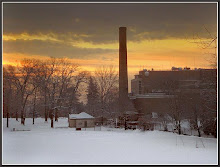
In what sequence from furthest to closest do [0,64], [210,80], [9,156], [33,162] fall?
[210,80], [9,156], [33,162], [0,64]

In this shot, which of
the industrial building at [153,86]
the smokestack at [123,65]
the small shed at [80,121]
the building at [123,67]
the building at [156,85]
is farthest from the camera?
the building at [156,85]

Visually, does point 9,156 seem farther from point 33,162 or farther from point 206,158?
point 206,158

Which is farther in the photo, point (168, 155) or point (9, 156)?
point (168, 155)

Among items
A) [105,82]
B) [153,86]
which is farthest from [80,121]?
[153,86]

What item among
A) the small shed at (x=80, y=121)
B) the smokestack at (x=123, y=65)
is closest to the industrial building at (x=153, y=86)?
the smokestack at (x=123, y=65)

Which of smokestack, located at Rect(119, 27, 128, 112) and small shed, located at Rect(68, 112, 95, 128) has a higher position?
smokestack, located at Rect(119, 27, 128, 112)

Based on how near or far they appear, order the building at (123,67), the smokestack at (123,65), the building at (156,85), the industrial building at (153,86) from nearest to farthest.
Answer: the industrial building at (153,86) < the building at (123,67) < the smokestack at (123,65) < the building at (156,85)

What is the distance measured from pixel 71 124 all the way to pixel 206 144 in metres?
18.1

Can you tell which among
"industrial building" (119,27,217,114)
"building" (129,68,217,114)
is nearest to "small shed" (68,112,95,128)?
"industrial building" (119,27,217,114)

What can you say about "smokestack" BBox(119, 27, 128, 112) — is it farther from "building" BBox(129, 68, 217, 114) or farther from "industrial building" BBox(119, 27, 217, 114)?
"building" BBox(129, 68, 217, 114)

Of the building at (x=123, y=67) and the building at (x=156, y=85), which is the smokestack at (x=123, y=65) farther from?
the building at (x=156, y=85)

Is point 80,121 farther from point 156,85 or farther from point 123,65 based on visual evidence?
point 156,85

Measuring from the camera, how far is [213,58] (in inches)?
618

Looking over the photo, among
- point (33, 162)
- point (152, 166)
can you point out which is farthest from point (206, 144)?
point (33, 162)
